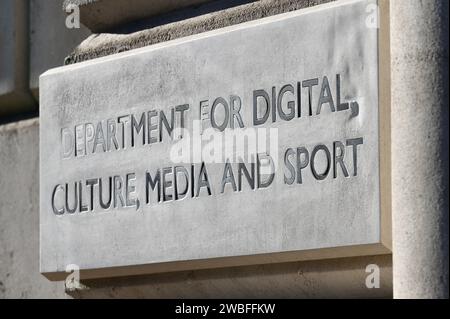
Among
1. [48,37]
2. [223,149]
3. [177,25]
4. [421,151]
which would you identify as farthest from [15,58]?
[421,151]

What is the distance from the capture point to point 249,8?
16.5 feet

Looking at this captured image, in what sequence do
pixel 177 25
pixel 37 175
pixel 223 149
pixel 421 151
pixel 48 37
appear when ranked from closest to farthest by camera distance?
pixel 421 151 < pixel 223 149 < pixel 177 25 < pixel 37 175 < pixel 48 37

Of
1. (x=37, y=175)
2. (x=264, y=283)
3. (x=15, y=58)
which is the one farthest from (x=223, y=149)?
(x=15, y=58)

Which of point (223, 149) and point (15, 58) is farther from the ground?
point (15, 58)

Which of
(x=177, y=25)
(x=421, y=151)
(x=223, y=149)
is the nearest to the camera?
(x=421, y=151)

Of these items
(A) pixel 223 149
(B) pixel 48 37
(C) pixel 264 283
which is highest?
(B) pixel 48 37

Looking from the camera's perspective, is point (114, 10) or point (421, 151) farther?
point (114, 10)

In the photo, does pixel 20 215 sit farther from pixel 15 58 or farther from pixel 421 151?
pixel 421 151

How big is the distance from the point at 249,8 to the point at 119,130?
0.72m

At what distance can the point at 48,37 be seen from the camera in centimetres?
597

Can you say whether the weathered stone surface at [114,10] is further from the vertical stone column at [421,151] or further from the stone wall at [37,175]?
the vertical stone column at [421,151]

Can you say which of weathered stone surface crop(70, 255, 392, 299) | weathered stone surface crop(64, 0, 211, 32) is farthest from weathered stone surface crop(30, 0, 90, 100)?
weathered stone surface crop(70, 255, 392, 299)

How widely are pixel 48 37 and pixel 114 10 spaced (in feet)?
1.73

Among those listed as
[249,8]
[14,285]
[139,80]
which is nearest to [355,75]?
[249,8]
